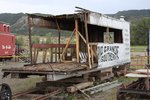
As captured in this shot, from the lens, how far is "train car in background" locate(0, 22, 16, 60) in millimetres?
29656

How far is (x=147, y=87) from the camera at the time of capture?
995cm

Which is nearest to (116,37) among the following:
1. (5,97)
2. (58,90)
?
(58,90)

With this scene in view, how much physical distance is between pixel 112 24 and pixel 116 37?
307 cm

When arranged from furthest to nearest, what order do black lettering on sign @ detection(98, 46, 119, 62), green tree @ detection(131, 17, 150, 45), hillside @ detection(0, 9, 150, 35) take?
1. hillside @ detection(0, 9, 150, 35)
2. green tree @ detection(131, 17, 150, 45)
3. black lettering on sign @ detection(98, 46, 119, 62)

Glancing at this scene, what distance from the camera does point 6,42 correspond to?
30.6 meters

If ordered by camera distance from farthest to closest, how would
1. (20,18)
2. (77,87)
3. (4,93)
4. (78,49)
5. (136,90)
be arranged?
(20,18)
(78,49)
(77,87)
(136,90)
(4,93)

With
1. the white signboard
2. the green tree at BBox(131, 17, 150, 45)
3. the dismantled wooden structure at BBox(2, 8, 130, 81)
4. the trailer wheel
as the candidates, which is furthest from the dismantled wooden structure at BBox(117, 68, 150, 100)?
the green tree at BBox(131, 17, 150, 45)

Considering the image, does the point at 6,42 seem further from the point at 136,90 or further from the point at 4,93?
the point at 136,90

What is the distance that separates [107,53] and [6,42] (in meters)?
16.8

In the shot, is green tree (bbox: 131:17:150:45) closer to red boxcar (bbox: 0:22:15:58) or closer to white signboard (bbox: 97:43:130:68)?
red boxcar (bbox: 0:22:15:58)

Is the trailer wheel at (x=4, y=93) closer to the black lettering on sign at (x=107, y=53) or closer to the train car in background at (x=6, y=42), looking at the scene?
the black lettering on sign at (x=107, y=53)

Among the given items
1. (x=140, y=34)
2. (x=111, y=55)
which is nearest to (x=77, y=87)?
(x=111, y=55)

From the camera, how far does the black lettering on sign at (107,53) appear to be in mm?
14571

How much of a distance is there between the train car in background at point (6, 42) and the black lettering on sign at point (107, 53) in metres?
14.7
